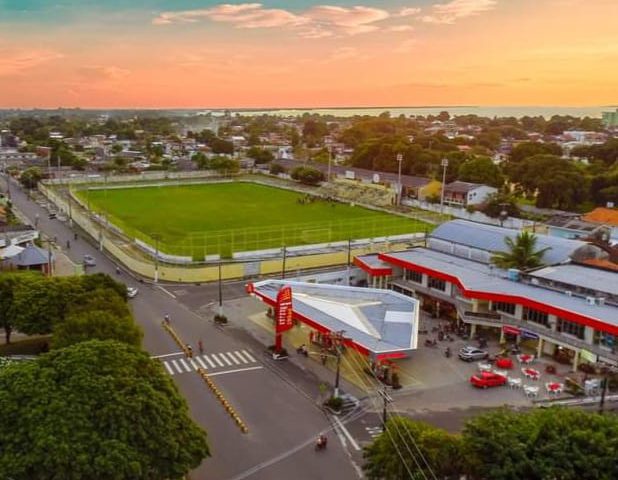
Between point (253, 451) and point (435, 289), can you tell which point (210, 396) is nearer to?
point (253, 451)

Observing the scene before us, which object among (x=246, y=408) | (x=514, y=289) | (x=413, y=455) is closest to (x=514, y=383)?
(x=514, y=289)

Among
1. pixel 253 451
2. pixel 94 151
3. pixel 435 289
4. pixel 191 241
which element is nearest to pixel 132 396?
pixel 253 451

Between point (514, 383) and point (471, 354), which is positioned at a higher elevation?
point (471, 354)

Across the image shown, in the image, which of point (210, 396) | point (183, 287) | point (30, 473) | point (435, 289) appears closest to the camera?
point (30, 473)

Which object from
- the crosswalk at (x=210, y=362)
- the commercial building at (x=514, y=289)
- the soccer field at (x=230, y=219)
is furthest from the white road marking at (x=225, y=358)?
the soccer field at (x=230, y=219)

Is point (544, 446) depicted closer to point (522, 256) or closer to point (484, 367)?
point (484, 367)

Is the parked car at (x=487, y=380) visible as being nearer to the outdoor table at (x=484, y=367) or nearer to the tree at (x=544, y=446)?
the outdoor table at (x=484, y=367)
